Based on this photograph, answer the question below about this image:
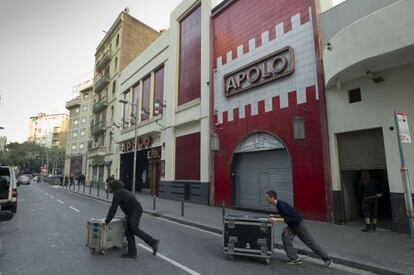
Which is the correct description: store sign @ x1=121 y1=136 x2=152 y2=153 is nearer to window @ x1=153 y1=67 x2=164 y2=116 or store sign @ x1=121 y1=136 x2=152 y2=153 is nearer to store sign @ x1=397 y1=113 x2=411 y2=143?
window @ x1=153 y1=67 x2=164 y2=116

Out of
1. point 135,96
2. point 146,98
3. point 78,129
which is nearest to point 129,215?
point 146,98

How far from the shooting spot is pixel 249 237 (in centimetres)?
600

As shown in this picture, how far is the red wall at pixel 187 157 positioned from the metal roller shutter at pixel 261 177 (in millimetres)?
3559

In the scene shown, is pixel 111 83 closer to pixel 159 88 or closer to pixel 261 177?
pixel 159 88

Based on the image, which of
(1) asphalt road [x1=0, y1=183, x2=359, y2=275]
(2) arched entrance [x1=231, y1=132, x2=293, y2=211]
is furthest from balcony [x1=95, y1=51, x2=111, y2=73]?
(1) asphalt road [x1=0, y1=183, x2=359, y2=275]

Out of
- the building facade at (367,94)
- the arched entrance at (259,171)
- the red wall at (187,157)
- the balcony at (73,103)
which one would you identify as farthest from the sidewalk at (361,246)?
the balcony at (73,103)

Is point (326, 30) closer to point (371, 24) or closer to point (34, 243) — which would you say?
point (371, 24)

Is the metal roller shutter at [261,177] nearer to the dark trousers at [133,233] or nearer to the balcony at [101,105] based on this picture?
the dark trousers at [133,233]

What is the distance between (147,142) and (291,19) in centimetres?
1535

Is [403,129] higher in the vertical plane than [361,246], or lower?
higher

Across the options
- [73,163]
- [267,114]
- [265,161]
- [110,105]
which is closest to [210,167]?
[265,161]

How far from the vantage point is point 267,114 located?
1323 centimetres

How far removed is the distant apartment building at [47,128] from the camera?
341ft

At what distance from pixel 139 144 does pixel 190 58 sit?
9.73 metres
